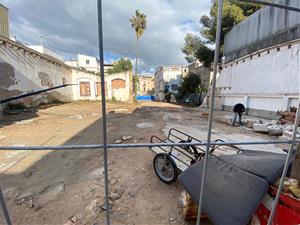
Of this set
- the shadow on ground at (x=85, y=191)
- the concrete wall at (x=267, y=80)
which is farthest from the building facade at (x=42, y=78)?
the concrete wall at (x=267, y=80)

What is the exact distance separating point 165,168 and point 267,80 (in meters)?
10.4

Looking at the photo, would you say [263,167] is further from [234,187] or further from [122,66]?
[122,66]

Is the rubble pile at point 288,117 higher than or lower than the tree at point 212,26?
lower

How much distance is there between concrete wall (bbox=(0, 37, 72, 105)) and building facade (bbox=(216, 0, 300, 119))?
52.2ft

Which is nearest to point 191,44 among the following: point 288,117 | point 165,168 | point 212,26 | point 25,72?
point 212,26

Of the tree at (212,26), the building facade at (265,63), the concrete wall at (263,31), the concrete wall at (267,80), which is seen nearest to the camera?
the concrete wall at (267,80)

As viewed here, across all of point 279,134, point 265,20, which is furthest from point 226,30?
point 279,134

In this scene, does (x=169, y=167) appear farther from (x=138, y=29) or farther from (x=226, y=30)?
(x=138, y=29)

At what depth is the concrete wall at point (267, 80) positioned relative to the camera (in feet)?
27.3

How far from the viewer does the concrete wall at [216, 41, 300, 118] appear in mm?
8321

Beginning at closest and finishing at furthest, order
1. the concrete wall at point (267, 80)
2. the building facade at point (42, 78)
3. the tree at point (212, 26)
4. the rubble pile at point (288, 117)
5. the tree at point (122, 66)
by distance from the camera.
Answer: the rubble pile at point (288, 117) < the concrete wall at point (267, 80) < the building facade at point (42, 78) < the tree at point (212, 26) < the tree at point (122, 66)

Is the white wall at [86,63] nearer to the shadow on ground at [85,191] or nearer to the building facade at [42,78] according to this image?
the building facade at [42,78]

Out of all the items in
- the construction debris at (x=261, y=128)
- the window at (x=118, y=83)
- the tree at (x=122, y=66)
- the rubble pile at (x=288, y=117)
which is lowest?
the construction debris at (x=261, y=128)

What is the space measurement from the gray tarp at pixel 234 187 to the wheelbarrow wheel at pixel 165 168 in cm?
113
